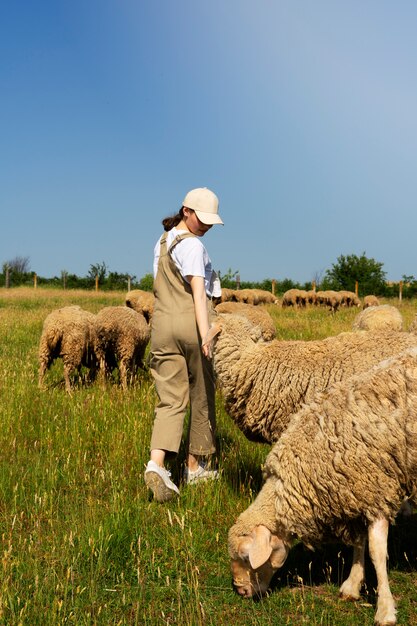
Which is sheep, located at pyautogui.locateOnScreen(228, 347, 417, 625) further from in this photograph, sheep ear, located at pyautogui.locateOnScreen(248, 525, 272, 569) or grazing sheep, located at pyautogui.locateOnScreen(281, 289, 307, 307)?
grazing sheep, located at pyautogui.locateOnScreen(281, 289, 307, 307)

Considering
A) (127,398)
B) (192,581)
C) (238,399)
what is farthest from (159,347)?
(127,398)

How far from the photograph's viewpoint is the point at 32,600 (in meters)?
3.04

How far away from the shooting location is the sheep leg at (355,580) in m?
3.22

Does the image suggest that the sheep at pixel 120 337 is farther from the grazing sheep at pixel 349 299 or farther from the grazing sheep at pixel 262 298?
the grazing sheep at pixel 349 299

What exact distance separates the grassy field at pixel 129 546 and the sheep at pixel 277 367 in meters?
0.56

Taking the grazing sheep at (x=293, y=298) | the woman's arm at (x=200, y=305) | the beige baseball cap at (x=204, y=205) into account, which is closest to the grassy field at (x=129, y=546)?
the woman's arm at (x=200, y=305)

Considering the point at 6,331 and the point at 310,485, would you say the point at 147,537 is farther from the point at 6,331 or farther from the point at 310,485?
the point at 6,331

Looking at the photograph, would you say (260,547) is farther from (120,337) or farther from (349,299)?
(349,299)

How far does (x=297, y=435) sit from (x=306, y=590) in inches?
34.9

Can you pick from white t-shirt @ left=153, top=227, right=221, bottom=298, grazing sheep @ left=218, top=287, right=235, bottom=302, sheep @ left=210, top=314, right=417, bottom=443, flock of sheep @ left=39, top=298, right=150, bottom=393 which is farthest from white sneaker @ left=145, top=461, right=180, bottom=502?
grazing sheep @ left=218, top=287, right=235, bottom=302

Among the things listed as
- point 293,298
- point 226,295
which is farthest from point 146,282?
point 226,295

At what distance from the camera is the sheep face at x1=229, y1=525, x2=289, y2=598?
3.11 meters

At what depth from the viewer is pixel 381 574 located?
296 centimetres

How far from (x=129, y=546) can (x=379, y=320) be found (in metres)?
6.13
